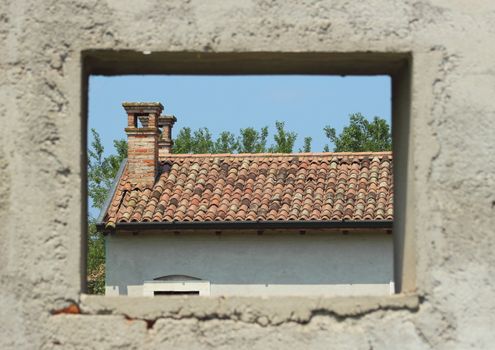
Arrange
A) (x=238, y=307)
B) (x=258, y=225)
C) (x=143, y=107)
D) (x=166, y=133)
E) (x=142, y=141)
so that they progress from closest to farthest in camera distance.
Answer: (x=238, y=307), (x=258, y=225), (x=142, y=141), (x=143, y=107), (x=166, y=133)

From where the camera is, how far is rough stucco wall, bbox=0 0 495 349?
10.6 ft

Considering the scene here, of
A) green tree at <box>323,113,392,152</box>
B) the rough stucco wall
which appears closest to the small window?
the rough stucco wall

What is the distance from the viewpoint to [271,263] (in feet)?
58.5

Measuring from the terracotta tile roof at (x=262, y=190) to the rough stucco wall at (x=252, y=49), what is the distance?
14.4m

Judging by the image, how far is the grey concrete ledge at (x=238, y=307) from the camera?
127 inches

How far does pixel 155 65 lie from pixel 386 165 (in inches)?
658

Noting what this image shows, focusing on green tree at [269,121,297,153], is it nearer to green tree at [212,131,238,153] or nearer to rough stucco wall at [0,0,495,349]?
green tree at [212,131,238,153]

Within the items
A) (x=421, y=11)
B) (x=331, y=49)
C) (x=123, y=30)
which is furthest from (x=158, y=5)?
(x=421, y=11)

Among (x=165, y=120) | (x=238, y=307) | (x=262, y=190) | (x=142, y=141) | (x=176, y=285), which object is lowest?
(x=176, y=285)

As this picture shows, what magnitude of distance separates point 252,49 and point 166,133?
2030cm

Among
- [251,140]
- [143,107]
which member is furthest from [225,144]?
[143,107]

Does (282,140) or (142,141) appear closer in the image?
(142,141)

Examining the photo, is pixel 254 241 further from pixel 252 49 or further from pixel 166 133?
pixel 252 49

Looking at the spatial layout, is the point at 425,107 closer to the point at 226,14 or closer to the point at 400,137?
the point at 400,137
